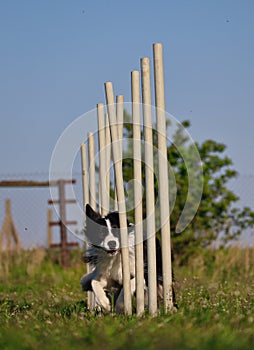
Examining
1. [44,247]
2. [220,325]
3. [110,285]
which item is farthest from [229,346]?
[44,247]

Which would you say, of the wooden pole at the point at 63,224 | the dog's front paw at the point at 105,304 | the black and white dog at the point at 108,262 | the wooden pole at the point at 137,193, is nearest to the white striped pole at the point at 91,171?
the black and white dog at the point at 108,262

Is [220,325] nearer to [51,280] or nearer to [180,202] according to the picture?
[51,280]

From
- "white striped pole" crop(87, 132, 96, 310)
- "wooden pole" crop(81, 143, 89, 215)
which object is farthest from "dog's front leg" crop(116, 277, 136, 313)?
"wooden pole" crop(81, 143, 89, 215)

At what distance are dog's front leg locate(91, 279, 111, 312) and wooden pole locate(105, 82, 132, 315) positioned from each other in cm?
59

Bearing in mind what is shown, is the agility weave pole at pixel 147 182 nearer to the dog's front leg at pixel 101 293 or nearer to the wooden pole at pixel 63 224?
the dog's front leg at pixel 101 293

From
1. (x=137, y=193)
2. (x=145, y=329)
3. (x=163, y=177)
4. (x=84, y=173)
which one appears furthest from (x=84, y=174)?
(x=145, y=329)

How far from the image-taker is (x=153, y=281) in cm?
636

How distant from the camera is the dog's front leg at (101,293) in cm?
724

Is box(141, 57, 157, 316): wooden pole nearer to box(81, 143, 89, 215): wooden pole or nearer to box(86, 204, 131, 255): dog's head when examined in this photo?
box(86, 204, 131, 255): dog's head

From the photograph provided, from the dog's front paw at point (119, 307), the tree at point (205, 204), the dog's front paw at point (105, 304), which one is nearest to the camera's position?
the dog's front paw at point (119, 307)

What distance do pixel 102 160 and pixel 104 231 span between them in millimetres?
926

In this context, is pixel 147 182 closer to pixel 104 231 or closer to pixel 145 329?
pixel 104 231

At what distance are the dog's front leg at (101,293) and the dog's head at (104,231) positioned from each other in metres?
0.32

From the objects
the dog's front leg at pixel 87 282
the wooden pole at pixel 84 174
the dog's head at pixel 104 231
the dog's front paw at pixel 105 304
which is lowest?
the dog's front paw at pixel 105 304
